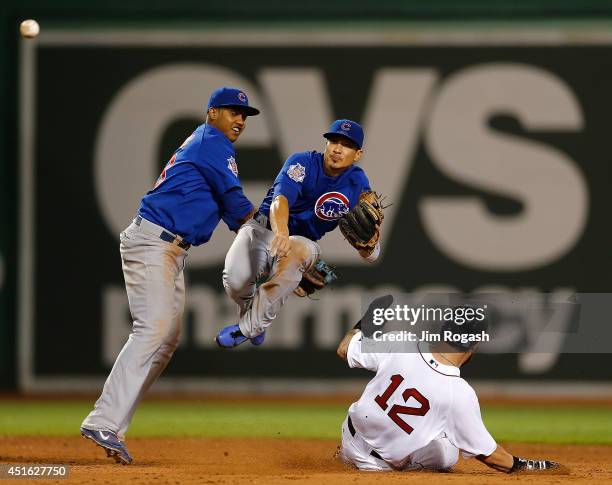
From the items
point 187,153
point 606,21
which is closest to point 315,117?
point 606,21

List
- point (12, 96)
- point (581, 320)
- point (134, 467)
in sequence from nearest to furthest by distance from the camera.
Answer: point (134, 467)
point (581, 320)
point (12, 96)

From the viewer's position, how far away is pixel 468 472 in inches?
236

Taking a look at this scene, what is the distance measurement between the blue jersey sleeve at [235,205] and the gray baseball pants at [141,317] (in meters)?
0.35

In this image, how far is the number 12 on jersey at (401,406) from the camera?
18.0 feet

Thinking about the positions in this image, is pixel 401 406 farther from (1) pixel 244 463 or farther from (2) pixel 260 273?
(1) pixel 244 463

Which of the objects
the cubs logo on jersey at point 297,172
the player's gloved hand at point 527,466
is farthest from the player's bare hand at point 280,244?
the player's gloved hand at point 527,466

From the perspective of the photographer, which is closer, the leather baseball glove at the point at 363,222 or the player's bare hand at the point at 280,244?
the player's bare hand at the point at 280,244

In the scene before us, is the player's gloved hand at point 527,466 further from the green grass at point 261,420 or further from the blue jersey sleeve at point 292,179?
the green grass at point 261,420

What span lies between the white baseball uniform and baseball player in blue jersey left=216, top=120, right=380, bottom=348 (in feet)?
2.12

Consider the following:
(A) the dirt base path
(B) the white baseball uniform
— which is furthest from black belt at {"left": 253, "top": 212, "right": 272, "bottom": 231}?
(A) the dirt base path

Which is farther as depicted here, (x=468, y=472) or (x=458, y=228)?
(x=458, y=228)

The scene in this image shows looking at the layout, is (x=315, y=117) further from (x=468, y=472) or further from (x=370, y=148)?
(x=468, y=472)

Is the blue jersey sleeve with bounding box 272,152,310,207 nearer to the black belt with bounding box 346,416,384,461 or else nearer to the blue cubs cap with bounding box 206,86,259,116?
the blue cubs cap with bounding box 206,86,259,116

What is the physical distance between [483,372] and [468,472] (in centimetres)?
516
